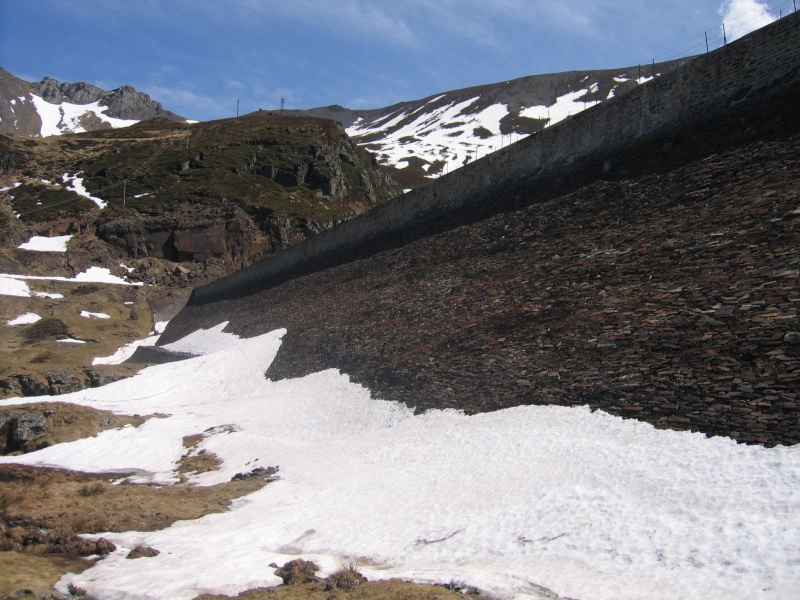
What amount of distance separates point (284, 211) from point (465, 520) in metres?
61.1

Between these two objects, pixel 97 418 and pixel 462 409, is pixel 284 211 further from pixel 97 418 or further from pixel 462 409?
pixel 462 409

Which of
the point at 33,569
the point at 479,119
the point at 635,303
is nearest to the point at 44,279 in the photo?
the point at 33,569

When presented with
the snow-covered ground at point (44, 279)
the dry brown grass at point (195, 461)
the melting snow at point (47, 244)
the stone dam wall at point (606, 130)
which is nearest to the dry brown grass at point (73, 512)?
the dry brown grass at point (195, 461)

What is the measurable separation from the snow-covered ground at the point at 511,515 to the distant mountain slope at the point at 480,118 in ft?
288

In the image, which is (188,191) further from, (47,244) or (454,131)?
(454,131)

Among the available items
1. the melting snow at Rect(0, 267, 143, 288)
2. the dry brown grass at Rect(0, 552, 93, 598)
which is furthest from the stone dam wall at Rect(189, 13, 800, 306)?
→ the melting snow at Rect(0, 267, 143, 288)

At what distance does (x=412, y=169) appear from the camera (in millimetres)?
108062

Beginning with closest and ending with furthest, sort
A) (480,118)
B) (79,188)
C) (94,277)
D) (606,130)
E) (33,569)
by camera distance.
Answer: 1. (33,569)
2. (606,130)
3. (94,277)
4. (79,188)
5. (480,118)

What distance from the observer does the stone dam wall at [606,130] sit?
12445 mm

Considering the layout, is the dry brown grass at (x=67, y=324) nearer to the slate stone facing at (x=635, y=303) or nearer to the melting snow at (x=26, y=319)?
the melting snow at (x=26, y=319)

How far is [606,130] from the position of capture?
16453 millimetres

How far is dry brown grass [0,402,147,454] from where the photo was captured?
754 inches

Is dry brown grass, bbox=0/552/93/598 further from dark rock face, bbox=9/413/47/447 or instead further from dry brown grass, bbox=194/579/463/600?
dark rock face, bbox=9/413/47/447

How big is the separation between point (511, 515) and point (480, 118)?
461 ft
